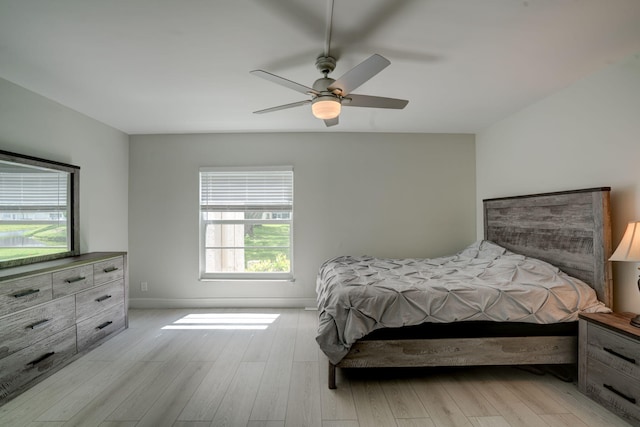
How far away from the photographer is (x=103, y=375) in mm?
2334

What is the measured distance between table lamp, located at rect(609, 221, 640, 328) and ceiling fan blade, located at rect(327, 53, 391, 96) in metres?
1.99

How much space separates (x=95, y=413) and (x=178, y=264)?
89.3 inches

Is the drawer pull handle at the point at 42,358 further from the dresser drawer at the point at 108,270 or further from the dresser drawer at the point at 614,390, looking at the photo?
the dresser drawer at the point at 614,390

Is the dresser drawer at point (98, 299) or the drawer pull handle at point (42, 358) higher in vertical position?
the dresser drawer at point (98, 299)

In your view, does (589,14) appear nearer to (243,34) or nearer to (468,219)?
(243,34)

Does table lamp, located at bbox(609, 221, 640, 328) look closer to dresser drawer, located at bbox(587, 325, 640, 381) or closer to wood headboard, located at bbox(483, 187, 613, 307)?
dresser drawer, located at bbox(587, 325, 640, 381)

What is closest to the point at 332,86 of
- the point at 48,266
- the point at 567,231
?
the point at 567,231

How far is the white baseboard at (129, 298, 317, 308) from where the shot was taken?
3969 millimetres

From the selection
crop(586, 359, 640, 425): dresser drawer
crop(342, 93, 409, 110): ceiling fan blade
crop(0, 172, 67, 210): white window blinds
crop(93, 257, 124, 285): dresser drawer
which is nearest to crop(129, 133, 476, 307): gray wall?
crop(93, 257, 124, 285): dresser drawer

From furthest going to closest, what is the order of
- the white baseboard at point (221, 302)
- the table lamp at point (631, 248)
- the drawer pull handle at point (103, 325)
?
the white baseboard at point (221, 302)
the drawer pull handle at point (103, 325)
the table lamp at point (631, 248)

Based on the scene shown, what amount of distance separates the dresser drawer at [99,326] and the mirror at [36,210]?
29.0 inches

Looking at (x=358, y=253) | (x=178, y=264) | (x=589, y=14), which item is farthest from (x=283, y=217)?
(x=589, y=14)

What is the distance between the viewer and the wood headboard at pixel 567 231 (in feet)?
7.23

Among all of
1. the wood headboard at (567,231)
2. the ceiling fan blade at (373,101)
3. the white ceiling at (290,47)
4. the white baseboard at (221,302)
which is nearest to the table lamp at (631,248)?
the wood headboard at (567,231)
